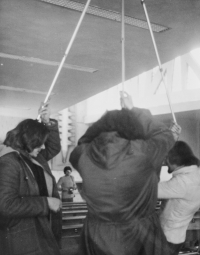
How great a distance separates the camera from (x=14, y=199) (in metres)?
2.11

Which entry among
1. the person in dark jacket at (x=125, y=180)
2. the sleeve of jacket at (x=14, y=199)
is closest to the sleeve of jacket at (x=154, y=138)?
the person in dark jacket at (x=125, y=180)

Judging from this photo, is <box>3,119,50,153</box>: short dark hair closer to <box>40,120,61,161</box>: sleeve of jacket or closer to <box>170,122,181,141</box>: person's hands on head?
<box>40,120,61,161</box>: sleeve of jacket

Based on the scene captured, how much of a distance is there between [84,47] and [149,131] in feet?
9.25

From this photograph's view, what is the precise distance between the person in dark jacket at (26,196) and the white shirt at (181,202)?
88 cm

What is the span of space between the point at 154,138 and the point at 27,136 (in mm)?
800

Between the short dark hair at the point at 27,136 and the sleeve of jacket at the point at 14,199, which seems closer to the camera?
the sleeve of jacket at the point at 14,199

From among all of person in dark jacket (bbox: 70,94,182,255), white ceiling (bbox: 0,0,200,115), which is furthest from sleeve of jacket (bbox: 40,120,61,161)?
white ceiling (bbox: 0,0,200,115)

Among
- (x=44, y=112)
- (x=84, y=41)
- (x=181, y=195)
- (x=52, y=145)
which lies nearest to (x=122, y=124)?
(x=44, y=112)

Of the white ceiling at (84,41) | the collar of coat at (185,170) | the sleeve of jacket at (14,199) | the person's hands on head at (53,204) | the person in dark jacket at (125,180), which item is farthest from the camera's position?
the white ceiling at (84,41)

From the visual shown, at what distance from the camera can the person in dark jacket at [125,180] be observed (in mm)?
1858

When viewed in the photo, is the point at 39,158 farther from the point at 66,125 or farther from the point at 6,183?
the point at 66,125

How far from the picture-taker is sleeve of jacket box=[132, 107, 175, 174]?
6.13 ft

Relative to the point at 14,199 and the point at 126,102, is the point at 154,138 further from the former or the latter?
the point at 14,199

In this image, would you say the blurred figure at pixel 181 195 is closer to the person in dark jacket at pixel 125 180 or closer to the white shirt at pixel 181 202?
the white shirt at pixel 181 202
